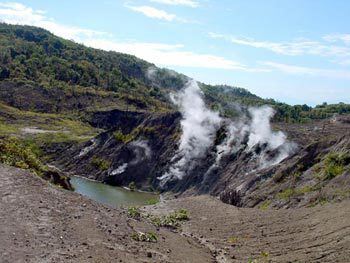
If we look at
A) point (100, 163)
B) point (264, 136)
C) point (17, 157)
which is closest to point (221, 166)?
point (264, 136)

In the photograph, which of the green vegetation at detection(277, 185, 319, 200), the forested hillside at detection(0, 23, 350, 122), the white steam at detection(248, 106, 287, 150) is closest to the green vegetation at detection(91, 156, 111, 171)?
A: the white steam at detection(248, 106, 287, 150)

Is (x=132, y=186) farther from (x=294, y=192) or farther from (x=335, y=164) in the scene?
(x=335, y=164)

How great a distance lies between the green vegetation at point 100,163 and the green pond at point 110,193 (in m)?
3.49

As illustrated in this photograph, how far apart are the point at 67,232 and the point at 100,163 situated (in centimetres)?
5587

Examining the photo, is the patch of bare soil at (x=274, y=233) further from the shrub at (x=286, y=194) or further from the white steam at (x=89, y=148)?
the white steam at (x=89, y=148)

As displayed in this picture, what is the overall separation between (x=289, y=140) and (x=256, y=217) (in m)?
32.8

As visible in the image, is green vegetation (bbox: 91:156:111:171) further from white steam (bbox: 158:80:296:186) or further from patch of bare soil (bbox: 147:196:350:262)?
patch of bare soil (bbox: 147:196:350:262)

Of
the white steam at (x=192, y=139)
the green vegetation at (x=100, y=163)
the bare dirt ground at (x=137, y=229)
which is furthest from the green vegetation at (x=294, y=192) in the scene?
the green vegetation at (x=100, y=163)

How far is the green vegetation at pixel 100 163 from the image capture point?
73300 millimetres

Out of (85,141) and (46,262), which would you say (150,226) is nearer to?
(46,262)

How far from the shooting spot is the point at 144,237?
70.8 ft

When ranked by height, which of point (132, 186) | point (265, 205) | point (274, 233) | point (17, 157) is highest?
point (274, 233)

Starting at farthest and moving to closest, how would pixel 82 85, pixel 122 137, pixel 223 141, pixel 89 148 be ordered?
1. pixel 82 85
2. pixel 89 148
3. pixel 122 137
4. pixel 223 141

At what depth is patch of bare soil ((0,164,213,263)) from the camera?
56.2 feet
